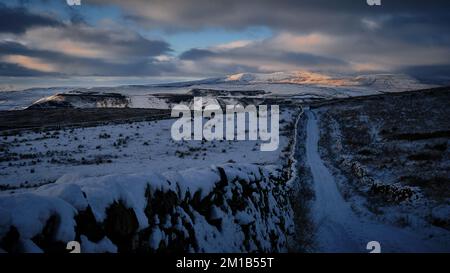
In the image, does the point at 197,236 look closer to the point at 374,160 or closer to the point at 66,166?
the point at 66,166

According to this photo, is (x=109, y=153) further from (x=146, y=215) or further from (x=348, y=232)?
(x=146, y=215)

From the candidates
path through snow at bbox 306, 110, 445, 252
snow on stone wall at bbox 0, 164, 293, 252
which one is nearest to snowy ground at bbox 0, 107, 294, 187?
path through snow at bbox 306, 110, 445, 252

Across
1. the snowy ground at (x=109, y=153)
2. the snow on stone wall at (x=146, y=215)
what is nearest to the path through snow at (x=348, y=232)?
the snow on stone wall at (x=146, y=215)

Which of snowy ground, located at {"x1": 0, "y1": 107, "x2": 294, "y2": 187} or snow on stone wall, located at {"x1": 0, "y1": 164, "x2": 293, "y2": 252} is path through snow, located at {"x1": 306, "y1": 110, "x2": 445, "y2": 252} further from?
snowy ground, located at {"x1": 0, "y1": 107, "x2": 294, "y2": 187}

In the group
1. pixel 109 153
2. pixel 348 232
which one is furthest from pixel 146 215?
pixel 109 153

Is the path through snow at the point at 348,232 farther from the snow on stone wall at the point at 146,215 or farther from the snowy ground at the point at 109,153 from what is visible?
the snowy ground at the point at 109,153

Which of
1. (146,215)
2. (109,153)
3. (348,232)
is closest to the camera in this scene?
(146,215)
